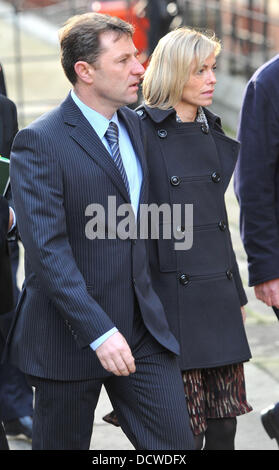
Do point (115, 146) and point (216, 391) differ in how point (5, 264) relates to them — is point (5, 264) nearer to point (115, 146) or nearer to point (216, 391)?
point (115, 146)

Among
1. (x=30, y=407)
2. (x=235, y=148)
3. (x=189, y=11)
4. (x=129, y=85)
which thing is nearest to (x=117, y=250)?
(x=129, y=85)

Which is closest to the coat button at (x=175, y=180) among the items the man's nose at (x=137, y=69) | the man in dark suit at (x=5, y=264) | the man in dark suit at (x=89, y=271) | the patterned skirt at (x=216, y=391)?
the man in dark suit at (x=89, y=271)

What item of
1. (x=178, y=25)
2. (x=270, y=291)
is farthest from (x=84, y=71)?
(x=178, y=25)

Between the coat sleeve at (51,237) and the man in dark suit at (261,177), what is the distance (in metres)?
1.07

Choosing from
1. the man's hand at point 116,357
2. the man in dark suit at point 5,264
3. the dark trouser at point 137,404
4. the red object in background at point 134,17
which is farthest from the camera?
the red object in background at point 134,17

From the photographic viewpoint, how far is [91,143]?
3.77 meters

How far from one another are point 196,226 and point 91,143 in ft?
2.22

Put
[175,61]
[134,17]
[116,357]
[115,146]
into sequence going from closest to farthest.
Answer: [116,357]
[115,146]
[175,61]
[134,17]

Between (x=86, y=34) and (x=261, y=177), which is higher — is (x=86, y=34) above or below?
above

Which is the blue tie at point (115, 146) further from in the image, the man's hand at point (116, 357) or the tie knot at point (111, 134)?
the man's hand at point (116, 357)

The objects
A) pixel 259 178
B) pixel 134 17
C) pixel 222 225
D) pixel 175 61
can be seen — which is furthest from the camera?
pixel 134 17

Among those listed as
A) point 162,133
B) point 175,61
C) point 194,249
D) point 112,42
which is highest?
point 112,42

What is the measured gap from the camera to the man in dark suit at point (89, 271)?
3.66 metres

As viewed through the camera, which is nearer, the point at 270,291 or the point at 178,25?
the point at 270,291
